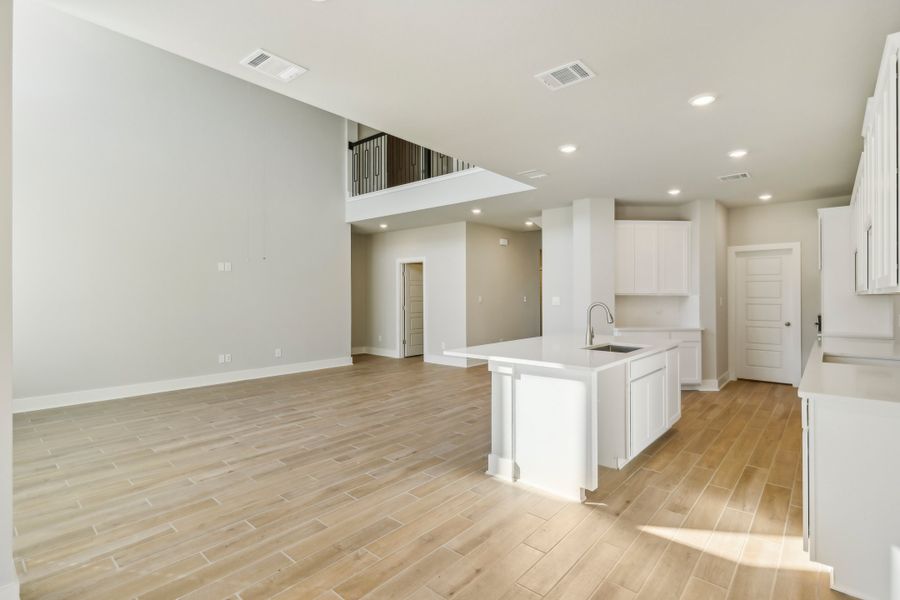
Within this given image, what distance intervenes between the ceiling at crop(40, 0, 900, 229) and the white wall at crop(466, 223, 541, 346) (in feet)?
13.6

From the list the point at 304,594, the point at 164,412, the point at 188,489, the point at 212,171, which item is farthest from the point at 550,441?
the point at 212,171

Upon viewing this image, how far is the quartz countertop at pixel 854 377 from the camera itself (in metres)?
2.00

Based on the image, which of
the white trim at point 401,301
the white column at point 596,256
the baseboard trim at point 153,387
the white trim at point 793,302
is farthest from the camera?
the white trim at point 401,301

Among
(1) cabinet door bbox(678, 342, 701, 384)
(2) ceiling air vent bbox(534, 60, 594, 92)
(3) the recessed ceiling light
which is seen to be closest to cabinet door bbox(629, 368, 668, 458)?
(3) the recessed ceiling light

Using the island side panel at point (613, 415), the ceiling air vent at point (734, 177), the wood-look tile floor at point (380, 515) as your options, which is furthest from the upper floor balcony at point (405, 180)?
the wood-look tile floor at point (380, 515)

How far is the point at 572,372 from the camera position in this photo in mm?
2939

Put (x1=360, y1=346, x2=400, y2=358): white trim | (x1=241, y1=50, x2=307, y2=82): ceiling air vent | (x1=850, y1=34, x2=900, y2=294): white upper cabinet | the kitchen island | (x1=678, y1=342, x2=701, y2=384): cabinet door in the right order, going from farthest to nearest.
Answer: (x1=360, y1=346, x2=400, y2=358): white trim → (x1=678, y1=342, x2=701, y2=384): cabinet door → the kitchen island → (x1=241, y1=50, x2=307, y2=82): ceiling air vent → (x1=850, y1=34, x2=900, y2=294): white upper cabinet

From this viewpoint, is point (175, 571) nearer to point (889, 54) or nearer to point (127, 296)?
point (889, 54)

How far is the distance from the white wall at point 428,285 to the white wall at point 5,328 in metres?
6.62

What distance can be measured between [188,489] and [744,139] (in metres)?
5.20

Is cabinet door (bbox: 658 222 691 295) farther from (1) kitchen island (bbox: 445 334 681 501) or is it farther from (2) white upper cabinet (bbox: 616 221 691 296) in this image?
(1) kitchen island (bbox: 445 334 681 501)

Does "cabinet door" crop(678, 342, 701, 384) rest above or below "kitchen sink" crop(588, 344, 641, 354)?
below

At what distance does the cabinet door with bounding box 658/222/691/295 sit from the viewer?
6.26 meters

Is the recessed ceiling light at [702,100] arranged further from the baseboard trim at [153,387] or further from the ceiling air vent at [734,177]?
the baseboard trim at [153,387]
